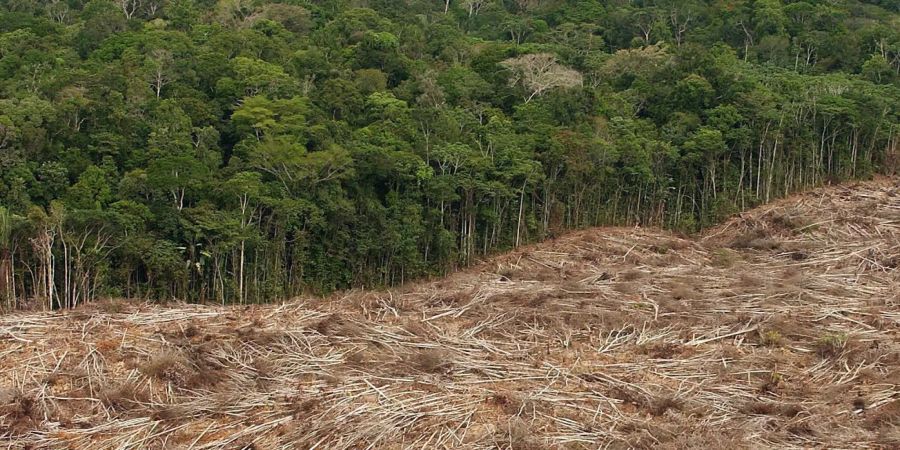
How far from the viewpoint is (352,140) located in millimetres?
17219

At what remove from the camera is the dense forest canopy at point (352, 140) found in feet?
47.6

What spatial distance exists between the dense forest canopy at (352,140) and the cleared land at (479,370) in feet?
16.5

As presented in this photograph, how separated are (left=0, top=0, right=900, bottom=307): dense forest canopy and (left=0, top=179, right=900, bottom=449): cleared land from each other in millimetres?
5034

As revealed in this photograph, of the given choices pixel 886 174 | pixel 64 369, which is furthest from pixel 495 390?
pixel 886 174

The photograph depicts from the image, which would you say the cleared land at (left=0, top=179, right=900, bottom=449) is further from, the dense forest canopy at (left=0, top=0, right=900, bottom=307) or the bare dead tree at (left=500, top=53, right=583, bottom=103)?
the bare dead tree at (left=500, top=53, right=583, bottom=103)

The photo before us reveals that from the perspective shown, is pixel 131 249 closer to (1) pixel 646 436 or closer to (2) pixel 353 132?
(2) pixel 353 132

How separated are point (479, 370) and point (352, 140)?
34.0 feet

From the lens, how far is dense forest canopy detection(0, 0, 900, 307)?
571 inches

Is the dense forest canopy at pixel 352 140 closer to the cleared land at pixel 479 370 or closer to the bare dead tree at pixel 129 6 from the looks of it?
the bare dead tree at pixel 129 6

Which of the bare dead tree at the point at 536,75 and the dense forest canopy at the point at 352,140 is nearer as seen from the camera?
the dense forest canopy at the point at 352,140

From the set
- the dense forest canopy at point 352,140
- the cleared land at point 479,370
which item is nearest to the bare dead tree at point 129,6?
the dense forest canopy at point 352,140

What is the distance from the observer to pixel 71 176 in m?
15.4

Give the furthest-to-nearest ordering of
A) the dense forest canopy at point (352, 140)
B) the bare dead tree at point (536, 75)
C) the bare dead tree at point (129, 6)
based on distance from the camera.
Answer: the bare dead tree at point (129, 6), the bare dead tree at point (536, 75), the dense forest canopy at point (352, 140)

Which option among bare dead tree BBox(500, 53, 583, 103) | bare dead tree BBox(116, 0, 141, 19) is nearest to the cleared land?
bare dead tree BBox(500, 53, 583, 103)
